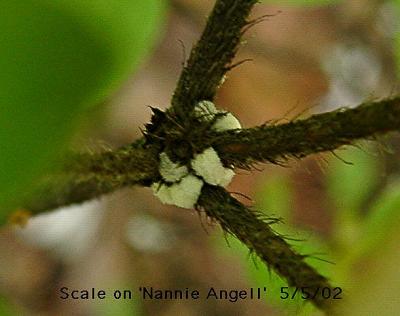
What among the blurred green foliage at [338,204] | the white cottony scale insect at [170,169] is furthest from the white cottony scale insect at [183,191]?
the blurred green foliage at [338,204]

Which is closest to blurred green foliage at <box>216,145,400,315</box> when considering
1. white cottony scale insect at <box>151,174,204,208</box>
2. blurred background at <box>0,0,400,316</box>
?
blurred background at <box>0,0,400,316</box>

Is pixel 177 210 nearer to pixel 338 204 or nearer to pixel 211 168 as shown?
pixel 338 204

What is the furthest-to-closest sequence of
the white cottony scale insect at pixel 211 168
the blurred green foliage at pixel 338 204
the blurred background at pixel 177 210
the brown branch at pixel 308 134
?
the blurred background at pixel 177 210 → the blurred green foliage at pixel 338 204 → the white cottony scale insect at pixel 211 168 → the brown branch at pixel 308 134

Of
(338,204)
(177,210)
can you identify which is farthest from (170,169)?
(177,210)

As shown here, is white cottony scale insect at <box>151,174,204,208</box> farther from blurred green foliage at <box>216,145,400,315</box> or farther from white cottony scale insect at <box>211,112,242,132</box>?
blurred green foliage at <box>216,145,400,315</box>

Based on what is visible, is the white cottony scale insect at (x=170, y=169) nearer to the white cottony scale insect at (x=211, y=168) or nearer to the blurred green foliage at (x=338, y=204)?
the white cottony scale insect at (x=211, y=168)

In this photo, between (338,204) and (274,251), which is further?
(338,204)
